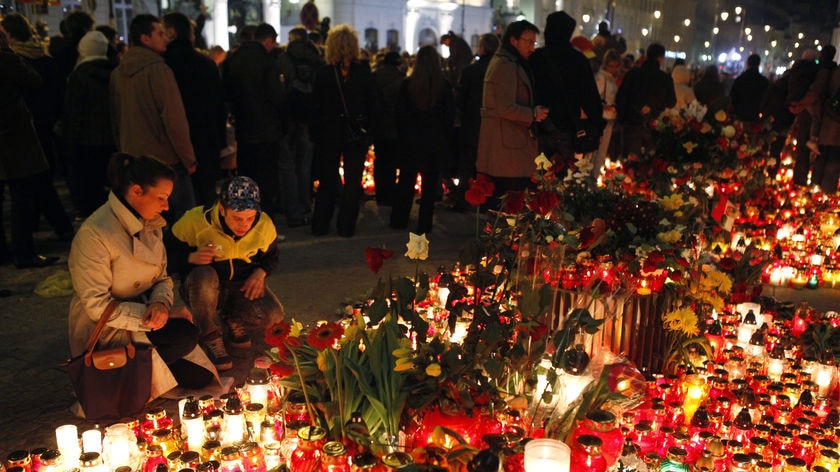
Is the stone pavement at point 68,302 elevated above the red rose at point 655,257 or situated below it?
below

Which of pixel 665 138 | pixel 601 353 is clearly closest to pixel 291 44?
pixel 665 138

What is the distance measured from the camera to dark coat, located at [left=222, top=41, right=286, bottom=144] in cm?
674

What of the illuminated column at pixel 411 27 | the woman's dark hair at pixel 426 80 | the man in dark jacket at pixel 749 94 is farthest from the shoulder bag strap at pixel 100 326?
the illuminated column at pixel 411 27

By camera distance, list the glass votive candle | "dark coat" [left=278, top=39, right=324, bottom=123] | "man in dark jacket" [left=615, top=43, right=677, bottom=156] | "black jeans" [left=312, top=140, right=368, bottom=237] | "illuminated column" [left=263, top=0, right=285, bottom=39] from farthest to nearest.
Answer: "illuminated column" [left=263, top=0, right=285, bottom=39], "man in dark jacket" [left=615, top=43, right=677, bottom=156], "dark coat" [left=278, top=39, right=324, bottom=123], "black jeans" [left=312, top=140, right=368, bottom=237], the glass votive candle

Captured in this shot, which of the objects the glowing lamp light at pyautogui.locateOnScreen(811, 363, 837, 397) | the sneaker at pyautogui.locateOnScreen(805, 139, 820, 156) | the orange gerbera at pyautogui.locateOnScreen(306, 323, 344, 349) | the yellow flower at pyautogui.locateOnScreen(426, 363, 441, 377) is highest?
the sneaker at pyautogui.locateOnScreen(805, 139, 820, 156)

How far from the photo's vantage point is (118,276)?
3.49m

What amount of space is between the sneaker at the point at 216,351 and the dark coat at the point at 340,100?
2.99 metres

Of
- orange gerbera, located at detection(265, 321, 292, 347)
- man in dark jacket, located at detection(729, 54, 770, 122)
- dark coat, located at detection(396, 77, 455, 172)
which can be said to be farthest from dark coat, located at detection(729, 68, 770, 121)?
orange gerbera, located at detection(265, 321, 292, 347)

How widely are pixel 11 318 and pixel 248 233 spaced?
1.99 metres

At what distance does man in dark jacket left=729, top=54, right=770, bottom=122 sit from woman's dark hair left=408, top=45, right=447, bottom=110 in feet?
18.5

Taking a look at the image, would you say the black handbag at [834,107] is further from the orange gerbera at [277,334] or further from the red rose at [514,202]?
the orange gerbera at [277,334]

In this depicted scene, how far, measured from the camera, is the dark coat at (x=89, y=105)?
21.4 feet

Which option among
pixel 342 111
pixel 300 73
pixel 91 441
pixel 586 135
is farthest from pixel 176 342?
pixel 300 73

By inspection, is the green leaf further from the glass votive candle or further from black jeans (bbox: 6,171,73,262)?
black jeans (bbox: 6,171,73,262)
